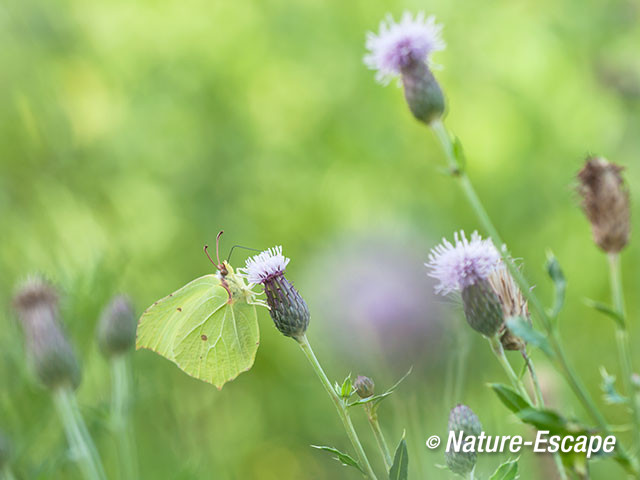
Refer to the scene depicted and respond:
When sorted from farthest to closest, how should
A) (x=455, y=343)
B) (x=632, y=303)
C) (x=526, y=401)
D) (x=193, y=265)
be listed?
(x=193, y=265), (x=632, y=303), (x=455, y=343), (x=526, y=401)

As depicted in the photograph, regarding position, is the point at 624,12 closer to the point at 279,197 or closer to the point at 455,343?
the point at 279,197

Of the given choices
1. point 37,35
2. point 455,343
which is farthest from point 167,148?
point 455,343

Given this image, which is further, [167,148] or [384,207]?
[167,148]

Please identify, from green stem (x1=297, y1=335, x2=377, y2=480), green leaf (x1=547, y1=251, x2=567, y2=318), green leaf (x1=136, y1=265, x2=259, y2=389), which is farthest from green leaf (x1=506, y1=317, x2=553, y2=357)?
green leaf (x1=136, y1=265, x2=259, y2=389)

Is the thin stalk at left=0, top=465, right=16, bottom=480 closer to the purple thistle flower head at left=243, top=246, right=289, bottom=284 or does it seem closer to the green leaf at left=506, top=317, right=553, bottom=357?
the purple thistle flower head at left=243, top=246, right=289, bottom=284

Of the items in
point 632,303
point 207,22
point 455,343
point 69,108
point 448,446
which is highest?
point 207,22

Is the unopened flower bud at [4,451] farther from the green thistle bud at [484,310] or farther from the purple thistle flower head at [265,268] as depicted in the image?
the green thistle bud at [484,310]
